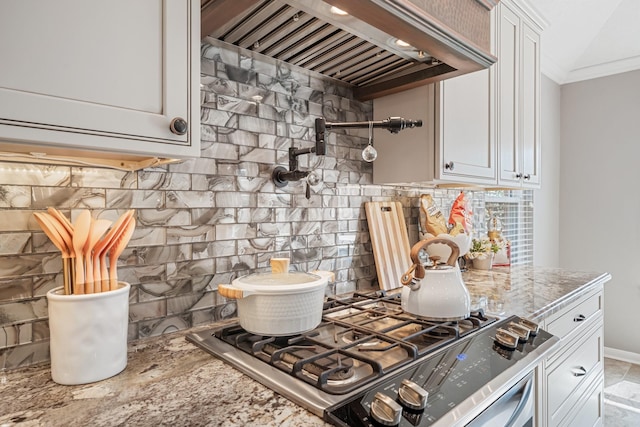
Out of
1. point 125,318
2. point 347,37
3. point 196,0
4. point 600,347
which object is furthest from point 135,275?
point 600,347

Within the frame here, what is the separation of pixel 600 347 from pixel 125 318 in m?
2.31

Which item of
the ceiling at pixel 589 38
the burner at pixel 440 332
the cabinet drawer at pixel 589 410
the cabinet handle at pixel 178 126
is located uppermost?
the ceiling at pixel 589 38

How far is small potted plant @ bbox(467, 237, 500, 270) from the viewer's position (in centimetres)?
221

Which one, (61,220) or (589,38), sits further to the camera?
(589,38)

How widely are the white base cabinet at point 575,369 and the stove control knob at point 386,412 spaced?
0.92 m

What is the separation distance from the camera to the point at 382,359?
35.5 inches

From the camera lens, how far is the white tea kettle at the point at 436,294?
1127 millimetres

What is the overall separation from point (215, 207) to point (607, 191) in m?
3.49

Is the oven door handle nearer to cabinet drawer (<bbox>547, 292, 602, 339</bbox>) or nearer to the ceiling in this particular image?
cabinet drawer (<bbox>547, 292, 602, 339</bbox>)

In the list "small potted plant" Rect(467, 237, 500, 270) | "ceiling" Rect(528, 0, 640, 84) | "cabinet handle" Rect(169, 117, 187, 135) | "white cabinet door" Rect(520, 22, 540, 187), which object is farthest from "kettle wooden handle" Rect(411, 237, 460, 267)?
"ceiling" Rect(528, 0, 640, 84)

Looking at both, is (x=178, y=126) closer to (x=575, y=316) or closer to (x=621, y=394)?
(x=575, y=316)

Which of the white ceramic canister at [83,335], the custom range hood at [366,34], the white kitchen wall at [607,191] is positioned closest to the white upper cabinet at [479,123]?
the custom range hood at [366,34]

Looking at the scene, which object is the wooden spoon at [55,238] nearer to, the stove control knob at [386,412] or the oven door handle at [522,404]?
the stove control knob at [386,412]

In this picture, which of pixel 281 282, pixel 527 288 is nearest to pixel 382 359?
pixel 281 282
